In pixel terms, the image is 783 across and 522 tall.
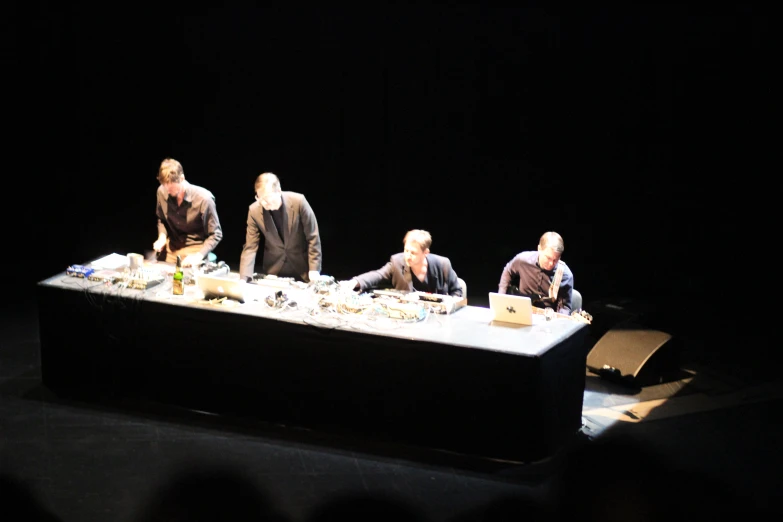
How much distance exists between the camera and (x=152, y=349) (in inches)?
195

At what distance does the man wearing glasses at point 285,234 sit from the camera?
18.0 ft

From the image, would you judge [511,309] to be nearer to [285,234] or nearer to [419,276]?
[419,276]

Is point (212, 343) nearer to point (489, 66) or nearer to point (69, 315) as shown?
point (69, 315)

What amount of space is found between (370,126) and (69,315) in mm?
3452

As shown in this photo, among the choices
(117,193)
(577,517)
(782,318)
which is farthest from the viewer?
(117,193)

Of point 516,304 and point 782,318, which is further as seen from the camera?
point 782,318

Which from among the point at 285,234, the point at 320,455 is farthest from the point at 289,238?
the point at 320,455

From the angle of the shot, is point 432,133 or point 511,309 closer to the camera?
point 511,309

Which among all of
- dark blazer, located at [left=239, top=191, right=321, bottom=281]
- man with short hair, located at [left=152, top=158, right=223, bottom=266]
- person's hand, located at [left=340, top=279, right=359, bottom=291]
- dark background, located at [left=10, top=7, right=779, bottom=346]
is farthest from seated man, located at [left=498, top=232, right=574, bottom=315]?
man with short hair, located at [left=152, top=158, right=223, bottom=266]

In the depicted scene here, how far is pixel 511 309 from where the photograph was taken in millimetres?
4535

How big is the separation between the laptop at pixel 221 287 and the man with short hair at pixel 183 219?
749 millimetres

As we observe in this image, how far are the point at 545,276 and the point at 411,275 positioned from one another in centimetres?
89

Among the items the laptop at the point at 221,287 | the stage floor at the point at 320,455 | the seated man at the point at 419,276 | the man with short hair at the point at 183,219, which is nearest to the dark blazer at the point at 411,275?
the seated man at the point at 419,276

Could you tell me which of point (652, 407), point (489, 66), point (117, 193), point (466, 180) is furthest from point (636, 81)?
point (117, 193)
